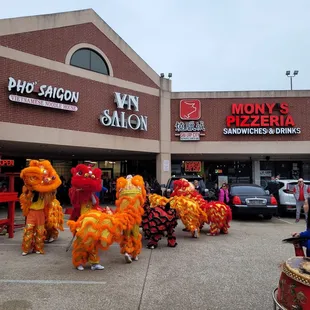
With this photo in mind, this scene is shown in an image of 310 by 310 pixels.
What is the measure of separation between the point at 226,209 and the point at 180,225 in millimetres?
2593

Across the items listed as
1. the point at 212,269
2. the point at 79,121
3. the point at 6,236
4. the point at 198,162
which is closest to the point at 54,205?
the point at 6,236

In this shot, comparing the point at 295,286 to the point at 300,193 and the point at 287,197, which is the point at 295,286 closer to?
the point at 300,193

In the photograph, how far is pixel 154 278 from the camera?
5414 millimetres

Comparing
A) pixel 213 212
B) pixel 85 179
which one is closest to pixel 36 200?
pixel 85 179

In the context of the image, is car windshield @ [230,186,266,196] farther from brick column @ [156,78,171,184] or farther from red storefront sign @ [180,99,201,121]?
red storefront sign @ [180,99,201,121]

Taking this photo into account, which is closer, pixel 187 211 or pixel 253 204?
pixel 187 211

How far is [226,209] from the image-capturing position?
913 cm

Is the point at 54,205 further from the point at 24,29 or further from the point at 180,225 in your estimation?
the point at 24,29

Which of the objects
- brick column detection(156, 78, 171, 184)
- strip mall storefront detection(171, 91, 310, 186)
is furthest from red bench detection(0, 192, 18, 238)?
strip mall storefront detection(171, 91, 310, 186)

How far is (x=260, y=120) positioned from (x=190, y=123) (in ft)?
14.2

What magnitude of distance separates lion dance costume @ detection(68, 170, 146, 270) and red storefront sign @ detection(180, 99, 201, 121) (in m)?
13.9

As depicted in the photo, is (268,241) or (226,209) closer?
(268,241)

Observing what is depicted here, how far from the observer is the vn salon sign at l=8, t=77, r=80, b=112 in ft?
44.5

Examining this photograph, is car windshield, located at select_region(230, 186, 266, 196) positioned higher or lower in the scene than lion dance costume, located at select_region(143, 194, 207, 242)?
higher
